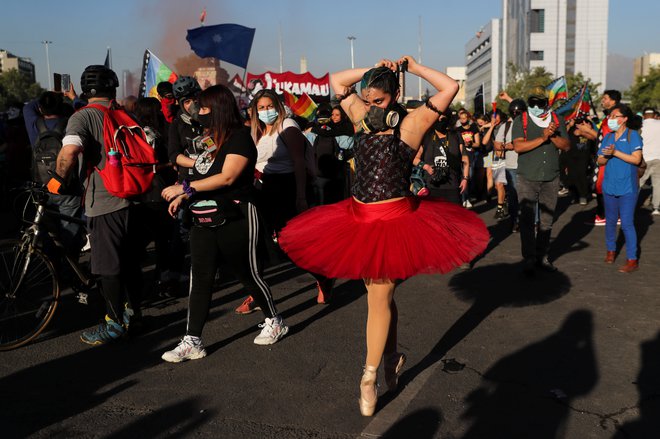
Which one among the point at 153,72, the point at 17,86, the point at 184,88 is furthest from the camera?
the point at 17,86

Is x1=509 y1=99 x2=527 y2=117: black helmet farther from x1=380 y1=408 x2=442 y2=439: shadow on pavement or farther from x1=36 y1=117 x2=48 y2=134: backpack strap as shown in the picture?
x1=36 y1=117 x2=48 y2=134: backpack strap

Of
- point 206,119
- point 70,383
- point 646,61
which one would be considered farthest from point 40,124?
point 646,61

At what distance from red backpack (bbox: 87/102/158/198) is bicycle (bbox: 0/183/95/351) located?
0.82 m

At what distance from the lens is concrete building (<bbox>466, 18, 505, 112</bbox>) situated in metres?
140

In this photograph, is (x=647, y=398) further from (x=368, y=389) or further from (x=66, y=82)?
(x=66, y=82)

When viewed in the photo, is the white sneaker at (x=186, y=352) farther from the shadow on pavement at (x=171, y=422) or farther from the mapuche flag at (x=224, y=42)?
the mapuche flag at (x=224, y=42)

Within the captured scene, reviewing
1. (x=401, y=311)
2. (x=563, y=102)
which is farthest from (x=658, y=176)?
(x=401, y=311)

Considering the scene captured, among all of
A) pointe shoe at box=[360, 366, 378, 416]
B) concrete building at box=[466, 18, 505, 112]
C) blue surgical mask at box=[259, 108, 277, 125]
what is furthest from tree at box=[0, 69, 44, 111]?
pointe shoe at box=[360, 366, 378, 416]

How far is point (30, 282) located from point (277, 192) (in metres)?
2.37

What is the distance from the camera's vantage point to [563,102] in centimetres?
1034

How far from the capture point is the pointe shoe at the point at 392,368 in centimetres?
423

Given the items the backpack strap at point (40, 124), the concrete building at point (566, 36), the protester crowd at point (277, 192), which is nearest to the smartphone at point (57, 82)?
the protester crowd at point (277, 192)

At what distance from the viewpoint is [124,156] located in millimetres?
5051

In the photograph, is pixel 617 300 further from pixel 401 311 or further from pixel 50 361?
pixel 50 361
